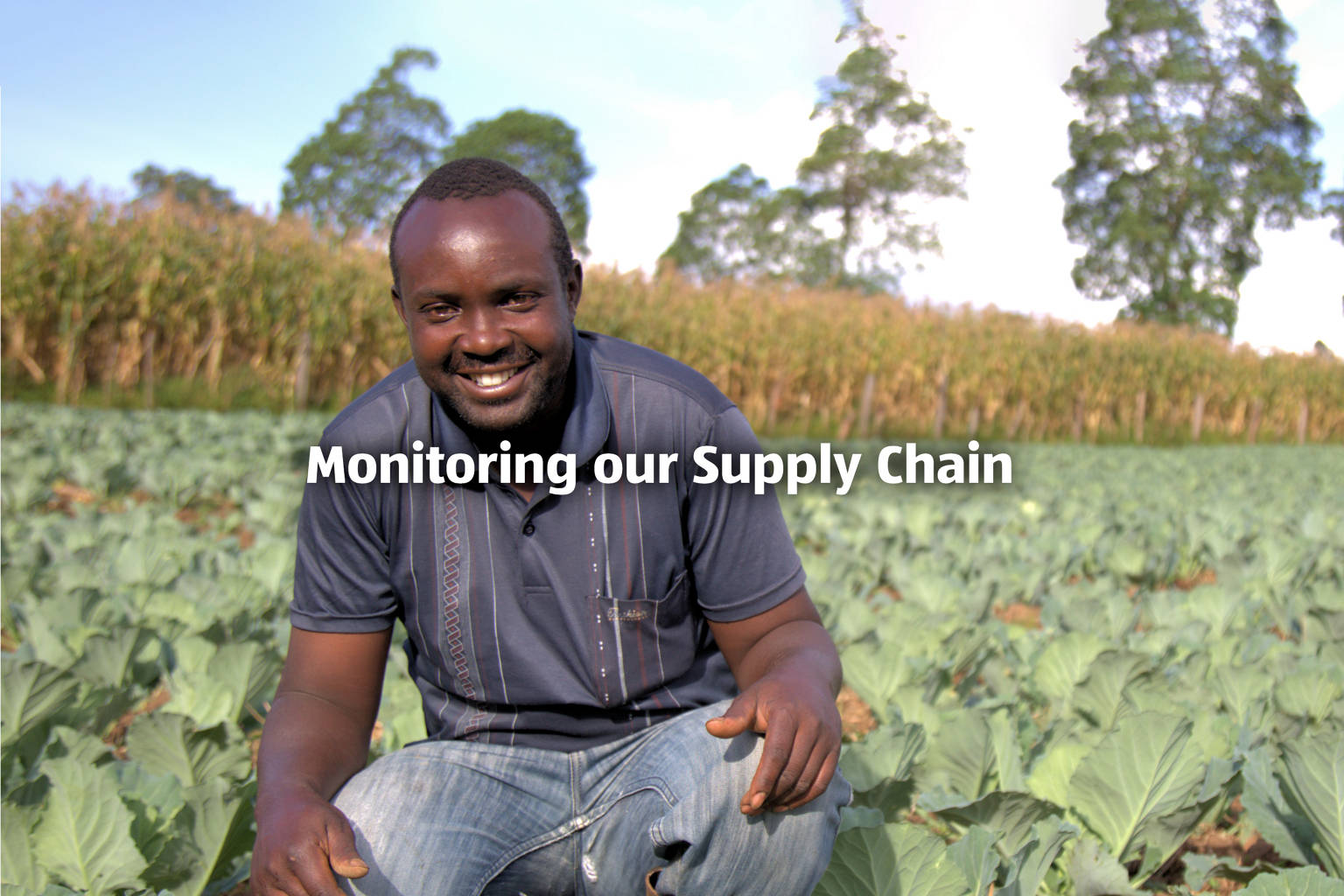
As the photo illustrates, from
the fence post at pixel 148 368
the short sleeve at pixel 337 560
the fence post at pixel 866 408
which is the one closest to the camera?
the short sleeve at pixel 337 560

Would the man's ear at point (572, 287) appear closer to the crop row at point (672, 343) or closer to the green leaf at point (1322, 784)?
the green leaf at point (1322, 784)

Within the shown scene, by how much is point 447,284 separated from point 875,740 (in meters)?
1.03

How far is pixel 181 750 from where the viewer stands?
5.88ft

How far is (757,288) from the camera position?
17109 mm

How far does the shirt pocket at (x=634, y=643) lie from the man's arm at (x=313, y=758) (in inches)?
12.2

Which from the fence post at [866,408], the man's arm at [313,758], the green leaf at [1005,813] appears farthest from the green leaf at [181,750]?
the fence post at [866,408]

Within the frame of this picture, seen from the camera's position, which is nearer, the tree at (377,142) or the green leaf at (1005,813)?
the green leaf at (1005,813)

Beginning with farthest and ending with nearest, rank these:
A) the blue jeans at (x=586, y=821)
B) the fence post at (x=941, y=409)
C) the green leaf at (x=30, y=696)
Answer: the fence post at (x=941, y=409), the green leaf at (x=30, y=696), the blue jeans at (x=586, y=821)

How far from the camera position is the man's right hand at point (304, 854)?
1.12m

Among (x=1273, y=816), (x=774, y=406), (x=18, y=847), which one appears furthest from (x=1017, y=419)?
(x=18, y=847)

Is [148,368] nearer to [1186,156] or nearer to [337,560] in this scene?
[337,560]

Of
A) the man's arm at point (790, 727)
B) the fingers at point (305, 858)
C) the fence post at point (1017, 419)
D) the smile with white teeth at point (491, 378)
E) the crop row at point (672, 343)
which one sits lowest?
the fingers at point (305, 858)

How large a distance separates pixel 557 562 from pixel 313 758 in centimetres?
40

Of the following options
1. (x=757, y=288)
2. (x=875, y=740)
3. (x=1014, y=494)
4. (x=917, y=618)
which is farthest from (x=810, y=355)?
(x=875, y=740)
